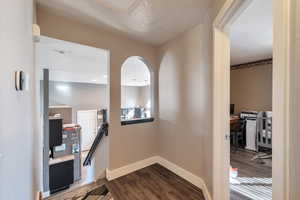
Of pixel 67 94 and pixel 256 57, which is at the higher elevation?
pixel 256 57

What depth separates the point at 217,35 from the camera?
1349 millimetres

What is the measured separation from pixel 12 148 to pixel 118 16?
170 centimetres

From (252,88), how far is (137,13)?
4240 millimetres

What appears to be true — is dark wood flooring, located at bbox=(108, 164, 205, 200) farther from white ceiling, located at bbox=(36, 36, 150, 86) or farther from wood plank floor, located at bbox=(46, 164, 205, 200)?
white ceiling, located at bbox=(36, 36, 150, 86)

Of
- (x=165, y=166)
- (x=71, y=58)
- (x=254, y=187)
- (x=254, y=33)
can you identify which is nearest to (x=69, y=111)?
(x=71, y=58)

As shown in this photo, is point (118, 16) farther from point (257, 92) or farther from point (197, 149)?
point (257, 92)

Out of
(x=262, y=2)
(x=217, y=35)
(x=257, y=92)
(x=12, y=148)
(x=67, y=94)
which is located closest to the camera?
(x=12, y=148)

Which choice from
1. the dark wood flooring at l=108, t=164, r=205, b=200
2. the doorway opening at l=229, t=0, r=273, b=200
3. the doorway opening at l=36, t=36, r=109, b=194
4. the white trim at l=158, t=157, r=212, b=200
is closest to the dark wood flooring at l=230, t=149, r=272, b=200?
the doorway opening at l=229, t=0, r=273, b=200

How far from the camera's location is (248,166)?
2.69 metres

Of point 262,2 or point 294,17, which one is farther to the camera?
point 262,2

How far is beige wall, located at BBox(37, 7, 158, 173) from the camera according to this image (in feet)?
5.61

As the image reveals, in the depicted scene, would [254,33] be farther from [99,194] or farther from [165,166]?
[99,194]

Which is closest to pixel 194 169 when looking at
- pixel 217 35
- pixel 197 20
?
pixel 217 35

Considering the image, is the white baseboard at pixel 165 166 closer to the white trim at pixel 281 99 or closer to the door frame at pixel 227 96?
the door frame at pixel 227 96
